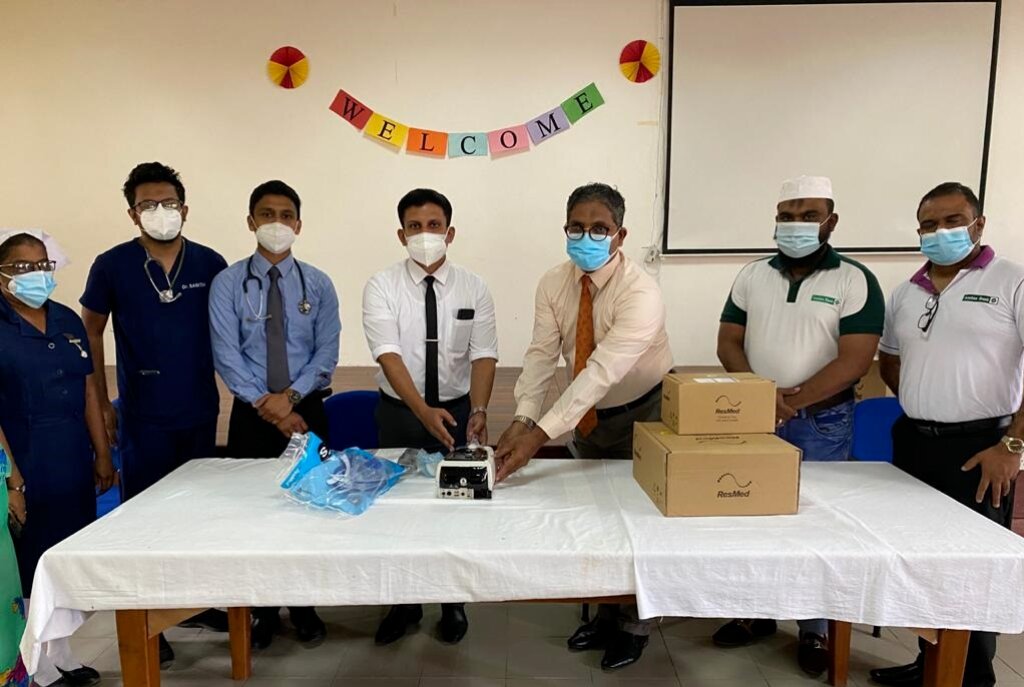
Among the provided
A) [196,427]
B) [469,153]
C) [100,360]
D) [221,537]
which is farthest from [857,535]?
[469,153]

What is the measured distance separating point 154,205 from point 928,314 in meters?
2.43

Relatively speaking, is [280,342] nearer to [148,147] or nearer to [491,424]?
[491,424]

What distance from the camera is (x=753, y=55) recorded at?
366cm

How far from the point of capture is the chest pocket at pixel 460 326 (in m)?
2.20

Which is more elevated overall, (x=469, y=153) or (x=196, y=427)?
(x=469, y=153)

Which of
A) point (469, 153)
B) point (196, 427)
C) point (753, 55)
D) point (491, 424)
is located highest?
point (753, 55)

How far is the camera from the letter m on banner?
3.76 m

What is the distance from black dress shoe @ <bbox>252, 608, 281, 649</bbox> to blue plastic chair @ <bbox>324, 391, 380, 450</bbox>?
0.73m

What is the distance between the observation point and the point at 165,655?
2084mm

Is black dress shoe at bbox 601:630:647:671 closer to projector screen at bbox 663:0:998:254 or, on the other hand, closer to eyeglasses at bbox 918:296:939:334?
eyeglasses at bbox 918:296:939:334

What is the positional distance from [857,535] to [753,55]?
10.4ft

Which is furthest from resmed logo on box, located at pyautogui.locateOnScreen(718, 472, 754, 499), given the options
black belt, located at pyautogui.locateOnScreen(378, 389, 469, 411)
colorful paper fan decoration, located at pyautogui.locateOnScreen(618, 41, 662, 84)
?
colorful paper fan decoration, located at pyautogui.locateOnScreen(618, 41, 662, 84)

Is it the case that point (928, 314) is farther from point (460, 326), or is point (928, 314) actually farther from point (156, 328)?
point (156, 328)

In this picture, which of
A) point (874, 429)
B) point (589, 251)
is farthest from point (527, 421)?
point (874, 429)
